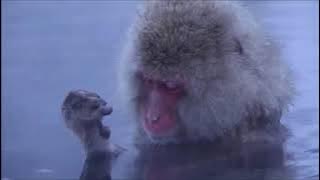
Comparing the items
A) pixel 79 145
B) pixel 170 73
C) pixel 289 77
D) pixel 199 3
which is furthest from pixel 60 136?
pixel 289 77

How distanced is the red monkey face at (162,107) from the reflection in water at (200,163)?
0.07m

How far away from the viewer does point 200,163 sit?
2.92 m

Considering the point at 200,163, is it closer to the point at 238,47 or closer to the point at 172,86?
the point at 172,86

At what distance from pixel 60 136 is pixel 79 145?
0.53 feet

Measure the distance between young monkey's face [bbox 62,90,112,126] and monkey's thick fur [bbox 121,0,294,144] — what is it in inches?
8.1

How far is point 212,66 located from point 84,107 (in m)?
0.44

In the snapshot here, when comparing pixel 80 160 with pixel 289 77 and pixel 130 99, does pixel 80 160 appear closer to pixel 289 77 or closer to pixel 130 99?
pixel 130 99

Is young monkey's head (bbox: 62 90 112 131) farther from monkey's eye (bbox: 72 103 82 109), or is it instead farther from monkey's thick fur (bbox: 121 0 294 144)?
monkey's thick fur (bbox: 121 0 294 144)

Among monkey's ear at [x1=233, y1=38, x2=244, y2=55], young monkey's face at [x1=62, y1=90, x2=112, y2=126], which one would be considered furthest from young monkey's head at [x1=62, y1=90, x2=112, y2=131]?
monkey's ear at [x1=233, y1=38, x2=244, y2=55]

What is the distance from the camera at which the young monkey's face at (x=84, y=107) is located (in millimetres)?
2996

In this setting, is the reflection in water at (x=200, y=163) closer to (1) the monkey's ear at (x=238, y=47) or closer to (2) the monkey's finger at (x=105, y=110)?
(2) the monkey's finger at (x=105, y=110)

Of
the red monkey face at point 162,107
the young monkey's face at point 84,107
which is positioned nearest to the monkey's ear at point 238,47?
the red monkey face at point 162,107

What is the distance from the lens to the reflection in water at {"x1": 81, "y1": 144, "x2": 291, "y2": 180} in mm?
2762

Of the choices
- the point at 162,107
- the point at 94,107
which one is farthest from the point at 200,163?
the point at 94,107
